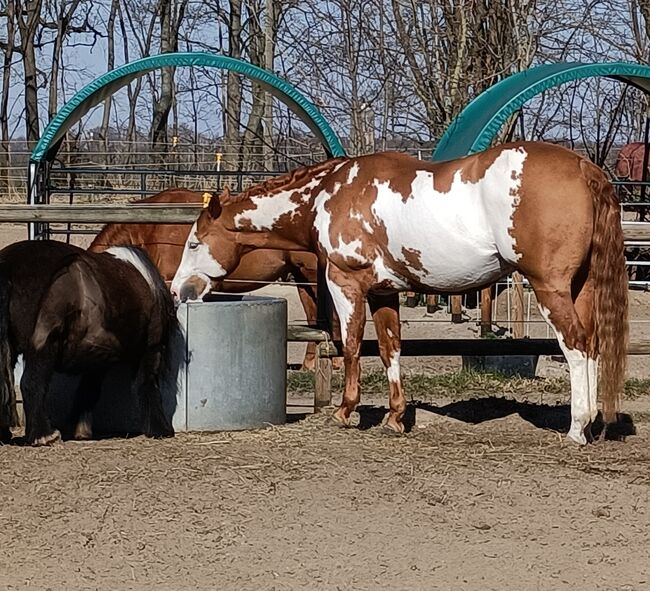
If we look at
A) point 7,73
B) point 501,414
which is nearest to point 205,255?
point 501,414

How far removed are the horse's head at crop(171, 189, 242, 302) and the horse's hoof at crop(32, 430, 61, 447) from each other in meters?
1.70

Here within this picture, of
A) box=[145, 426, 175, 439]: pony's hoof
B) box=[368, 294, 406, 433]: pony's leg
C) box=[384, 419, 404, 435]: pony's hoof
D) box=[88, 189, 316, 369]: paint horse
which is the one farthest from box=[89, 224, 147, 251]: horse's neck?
box=[384, 419, 404, 435]: pony's hoof

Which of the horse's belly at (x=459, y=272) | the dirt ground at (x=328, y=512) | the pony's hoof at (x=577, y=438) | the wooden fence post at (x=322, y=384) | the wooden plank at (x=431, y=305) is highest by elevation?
the horse's belly at (x=459, y=272)

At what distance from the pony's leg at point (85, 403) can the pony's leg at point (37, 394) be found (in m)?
0.54

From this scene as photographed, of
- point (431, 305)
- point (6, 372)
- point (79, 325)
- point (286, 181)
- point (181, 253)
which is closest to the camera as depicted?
point (6, 372)

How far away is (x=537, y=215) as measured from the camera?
623cm

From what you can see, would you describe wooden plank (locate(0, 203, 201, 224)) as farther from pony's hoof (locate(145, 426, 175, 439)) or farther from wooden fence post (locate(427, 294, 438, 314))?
wooden fence post (locate(427, 294, 438, 314))

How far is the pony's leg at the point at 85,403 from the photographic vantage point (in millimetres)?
6715

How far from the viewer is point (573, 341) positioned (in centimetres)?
636

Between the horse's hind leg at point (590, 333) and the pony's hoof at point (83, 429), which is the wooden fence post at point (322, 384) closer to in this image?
the pony's hoof at point (83, 429)

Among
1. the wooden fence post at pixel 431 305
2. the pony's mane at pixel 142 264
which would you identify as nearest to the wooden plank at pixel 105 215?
the pony's mane at pixel 142 264

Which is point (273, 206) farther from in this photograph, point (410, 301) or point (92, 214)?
point (410, 301)

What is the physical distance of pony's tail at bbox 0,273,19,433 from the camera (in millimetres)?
5871

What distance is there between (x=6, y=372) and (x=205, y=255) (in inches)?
82.5
